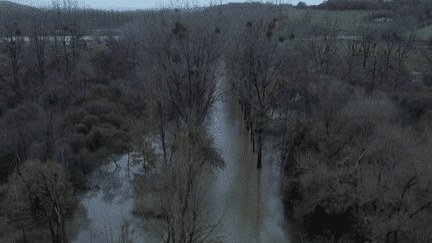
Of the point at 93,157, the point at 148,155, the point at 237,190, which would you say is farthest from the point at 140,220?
the point at 93,157

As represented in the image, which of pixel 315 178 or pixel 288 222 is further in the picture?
pixel 288 222

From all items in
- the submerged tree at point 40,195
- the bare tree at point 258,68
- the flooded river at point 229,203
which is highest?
the bare tree at point 258,68

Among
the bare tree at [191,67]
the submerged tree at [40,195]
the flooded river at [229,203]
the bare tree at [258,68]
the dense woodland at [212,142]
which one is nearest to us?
the dense woodland at [212,142]

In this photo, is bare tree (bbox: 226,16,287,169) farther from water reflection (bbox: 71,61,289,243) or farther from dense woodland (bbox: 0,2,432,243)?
water reflection (bbox: 71,61,289,243)

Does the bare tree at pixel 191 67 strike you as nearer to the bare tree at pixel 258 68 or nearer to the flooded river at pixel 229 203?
the bare tree at pixel 258 68

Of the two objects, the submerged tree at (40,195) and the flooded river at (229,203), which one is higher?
the submerged tree at (40,195)

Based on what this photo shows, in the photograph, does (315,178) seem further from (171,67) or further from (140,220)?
(171,67)

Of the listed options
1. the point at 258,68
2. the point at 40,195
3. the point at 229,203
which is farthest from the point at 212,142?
the point at 40,195

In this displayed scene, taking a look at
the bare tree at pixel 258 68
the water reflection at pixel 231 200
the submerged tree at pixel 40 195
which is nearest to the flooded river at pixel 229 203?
the water reflection at pixel 231 200
